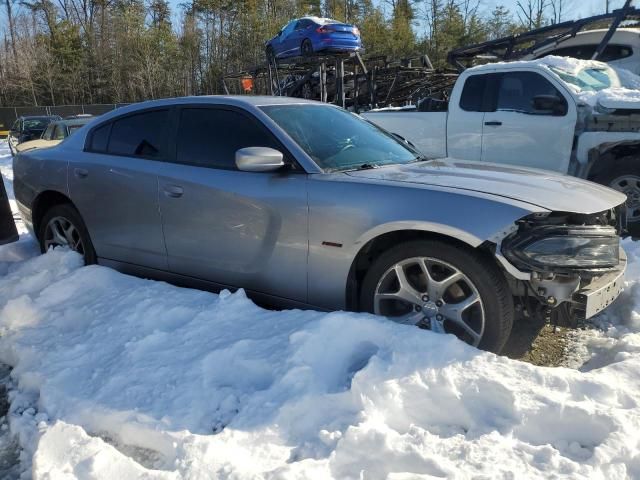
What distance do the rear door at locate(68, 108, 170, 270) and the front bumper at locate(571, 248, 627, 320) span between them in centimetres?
270

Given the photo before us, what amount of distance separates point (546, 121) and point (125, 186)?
4718 mm

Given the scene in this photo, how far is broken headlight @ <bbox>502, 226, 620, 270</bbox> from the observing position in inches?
105

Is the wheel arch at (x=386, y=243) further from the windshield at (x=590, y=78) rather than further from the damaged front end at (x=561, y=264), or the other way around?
the windshield at (x=590, y=78)

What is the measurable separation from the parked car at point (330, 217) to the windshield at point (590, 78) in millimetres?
3454

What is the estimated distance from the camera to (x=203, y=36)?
151 ft

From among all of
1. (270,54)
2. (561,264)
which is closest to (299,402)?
(561,264)

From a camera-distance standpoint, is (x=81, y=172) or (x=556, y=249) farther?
(x=81, y=172)

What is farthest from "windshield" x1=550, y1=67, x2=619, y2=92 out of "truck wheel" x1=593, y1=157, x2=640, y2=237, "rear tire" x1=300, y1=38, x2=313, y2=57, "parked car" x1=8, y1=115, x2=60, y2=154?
"parked car" x1=8, y1=115, x2=60, y2=154

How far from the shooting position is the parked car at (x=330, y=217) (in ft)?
9.05

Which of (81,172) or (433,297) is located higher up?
(81,172)

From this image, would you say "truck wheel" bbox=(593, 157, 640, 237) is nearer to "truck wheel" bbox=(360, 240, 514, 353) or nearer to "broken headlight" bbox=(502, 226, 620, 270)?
"broken headlight" bbox=(502, 226, 620, 270)

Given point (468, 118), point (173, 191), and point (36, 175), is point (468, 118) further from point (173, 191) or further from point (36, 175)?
point (36, 175)

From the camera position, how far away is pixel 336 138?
12.1 ft

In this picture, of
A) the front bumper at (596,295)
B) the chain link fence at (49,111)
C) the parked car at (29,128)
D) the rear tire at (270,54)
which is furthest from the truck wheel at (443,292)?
the chain link fence at (49,111)
